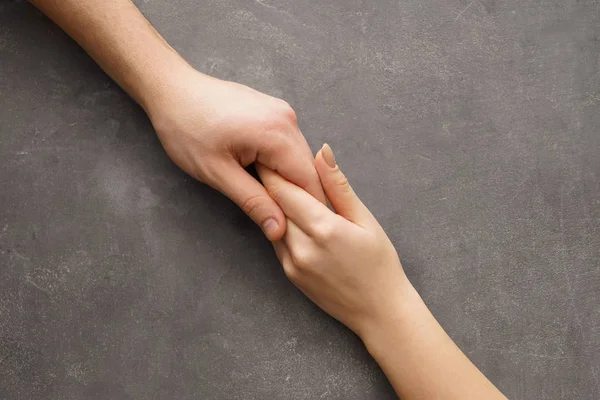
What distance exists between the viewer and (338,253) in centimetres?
110

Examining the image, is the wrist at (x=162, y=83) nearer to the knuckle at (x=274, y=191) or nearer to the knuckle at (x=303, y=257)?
the knuckle at (x=274, y=191)

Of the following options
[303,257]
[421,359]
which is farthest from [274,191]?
[421,359]

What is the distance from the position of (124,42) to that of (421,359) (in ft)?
2.61

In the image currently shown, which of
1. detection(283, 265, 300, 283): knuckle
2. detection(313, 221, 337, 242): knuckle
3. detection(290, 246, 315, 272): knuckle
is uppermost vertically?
detection(313, 221, 337, 242): knuckle

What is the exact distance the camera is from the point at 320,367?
117 centimetres

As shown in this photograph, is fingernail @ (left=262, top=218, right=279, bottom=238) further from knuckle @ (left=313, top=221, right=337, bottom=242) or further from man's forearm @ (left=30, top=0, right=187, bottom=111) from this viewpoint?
man's forearm @ (left=30, top=0, right=187, bottom=111)

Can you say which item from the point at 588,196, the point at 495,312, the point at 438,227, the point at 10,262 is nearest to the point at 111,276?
the point at 10,262

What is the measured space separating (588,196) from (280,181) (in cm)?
65

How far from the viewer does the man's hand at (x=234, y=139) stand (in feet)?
3.65

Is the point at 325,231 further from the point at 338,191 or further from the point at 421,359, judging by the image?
the point at 421,359

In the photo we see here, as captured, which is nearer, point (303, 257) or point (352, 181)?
point (303, 257)

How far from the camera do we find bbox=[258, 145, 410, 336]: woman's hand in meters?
1.10

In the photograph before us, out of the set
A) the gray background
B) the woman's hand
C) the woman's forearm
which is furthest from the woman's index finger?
the woman's forearm

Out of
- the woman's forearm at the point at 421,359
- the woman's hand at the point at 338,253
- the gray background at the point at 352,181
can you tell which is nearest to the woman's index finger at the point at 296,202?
the woman's hand at the point at 338,253
